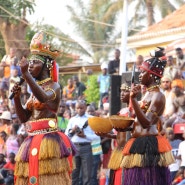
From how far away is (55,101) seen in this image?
9.93 m

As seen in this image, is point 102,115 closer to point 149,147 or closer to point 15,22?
point 149,147

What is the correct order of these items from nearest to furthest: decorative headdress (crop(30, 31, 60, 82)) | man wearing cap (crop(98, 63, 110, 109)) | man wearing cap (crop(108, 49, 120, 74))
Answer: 1. decorative headdress (crop(30, 31, 60, 82))
2. man wearing cap (crop(108, 49, 120, 74))
3. man wearing cap (crop(98, 63, 110, 109))

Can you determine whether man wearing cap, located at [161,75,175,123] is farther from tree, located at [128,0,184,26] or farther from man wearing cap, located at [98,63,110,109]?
tree, located at [128,0,184,26]

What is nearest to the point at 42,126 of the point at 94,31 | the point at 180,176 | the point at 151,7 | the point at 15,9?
the point at 180,176

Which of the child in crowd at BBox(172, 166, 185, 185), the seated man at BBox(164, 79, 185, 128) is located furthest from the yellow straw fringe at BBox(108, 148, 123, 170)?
the seated man at BBox(164, 79, 185, 128)

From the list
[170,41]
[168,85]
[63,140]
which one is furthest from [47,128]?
[170,41]

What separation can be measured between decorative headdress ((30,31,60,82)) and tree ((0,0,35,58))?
1088cm

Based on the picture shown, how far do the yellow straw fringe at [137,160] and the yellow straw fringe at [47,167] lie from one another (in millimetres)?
1084

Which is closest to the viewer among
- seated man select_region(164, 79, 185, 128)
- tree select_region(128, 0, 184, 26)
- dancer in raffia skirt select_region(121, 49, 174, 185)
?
dancer in raffia skirt select_region(121, 49, 174, 185)

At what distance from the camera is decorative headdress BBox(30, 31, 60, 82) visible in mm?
10031

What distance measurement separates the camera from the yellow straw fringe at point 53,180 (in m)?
9.80

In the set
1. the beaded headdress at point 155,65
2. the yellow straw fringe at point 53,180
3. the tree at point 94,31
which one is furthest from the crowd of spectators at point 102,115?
the tree at point 94,31

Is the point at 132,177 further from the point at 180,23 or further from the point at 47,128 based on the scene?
the point at 180,23

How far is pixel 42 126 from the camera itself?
32.6 ft
